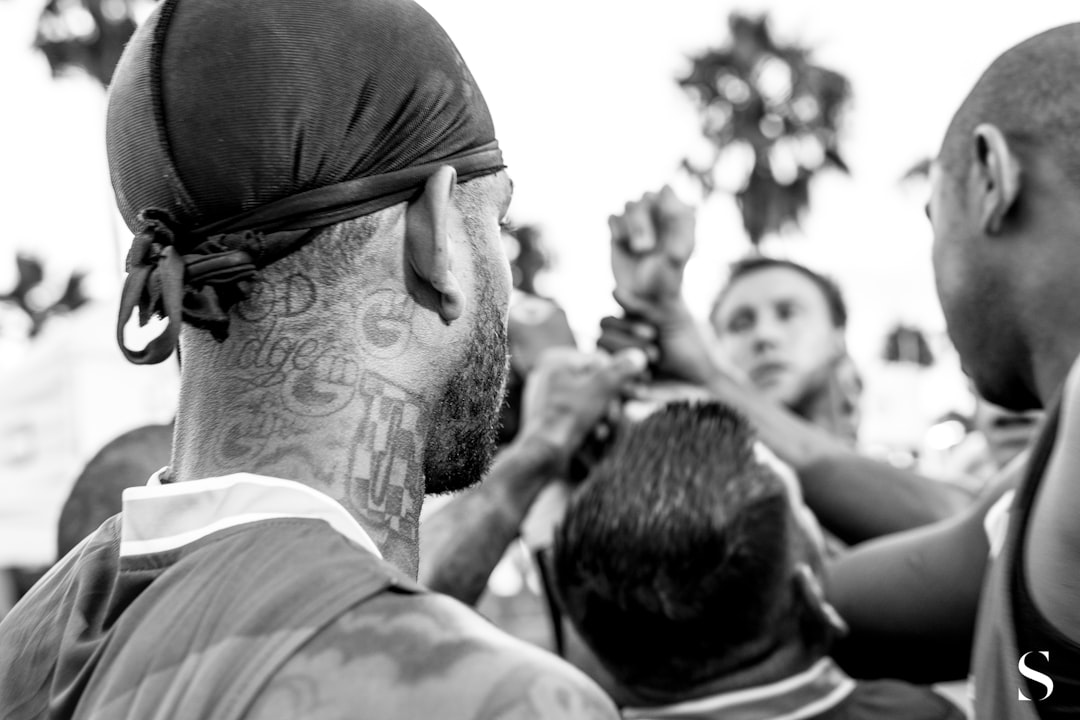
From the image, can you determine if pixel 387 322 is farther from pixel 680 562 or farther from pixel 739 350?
pixel 739 350

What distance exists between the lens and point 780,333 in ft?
18.2

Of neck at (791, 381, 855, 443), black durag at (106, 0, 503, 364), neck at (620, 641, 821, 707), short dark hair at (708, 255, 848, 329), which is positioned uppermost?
black durag at (106, 0, 503, 364)

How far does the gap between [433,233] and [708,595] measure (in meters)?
1.21

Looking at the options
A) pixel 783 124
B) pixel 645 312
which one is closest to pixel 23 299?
pixel 783 124

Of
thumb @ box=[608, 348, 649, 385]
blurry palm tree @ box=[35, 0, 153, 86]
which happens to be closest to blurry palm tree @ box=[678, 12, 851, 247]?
blurry palm tree @ box=[35, 0, 153, 86]

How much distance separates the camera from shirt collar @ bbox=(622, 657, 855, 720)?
2.59 m

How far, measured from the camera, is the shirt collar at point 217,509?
1.56 meters

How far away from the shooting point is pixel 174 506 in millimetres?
1592

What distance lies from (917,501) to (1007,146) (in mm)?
1739

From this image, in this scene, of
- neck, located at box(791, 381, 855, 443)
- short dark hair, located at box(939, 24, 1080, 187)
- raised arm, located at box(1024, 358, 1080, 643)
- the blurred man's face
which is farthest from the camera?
neck, located at box(791, 381, 855, 443)

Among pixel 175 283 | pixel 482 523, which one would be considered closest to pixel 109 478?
pixel 482 523

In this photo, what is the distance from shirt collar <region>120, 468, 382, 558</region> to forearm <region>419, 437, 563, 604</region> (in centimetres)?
159

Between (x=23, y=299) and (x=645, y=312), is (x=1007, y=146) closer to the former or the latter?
(x=645, y=312)

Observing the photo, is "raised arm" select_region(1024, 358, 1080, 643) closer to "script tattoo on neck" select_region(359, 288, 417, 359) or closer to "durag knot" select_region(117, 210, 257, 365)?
"script tattoo on neck" select_region(359, 288, 417, 359)
